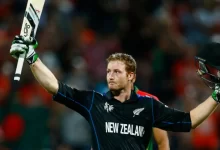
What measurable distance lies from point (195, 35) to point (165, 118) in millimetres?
5988

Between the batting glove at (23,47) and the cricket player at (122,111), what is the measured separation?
330mm

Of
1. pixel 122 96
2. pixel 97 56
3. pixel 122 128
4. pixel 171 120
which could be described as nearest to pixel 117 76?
pixel 122 96

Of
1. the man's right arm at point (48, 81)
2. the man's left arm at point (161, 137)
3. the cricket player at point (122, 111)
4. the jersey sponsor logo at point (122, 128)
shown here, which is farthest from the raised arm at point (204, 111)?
the man's right arm at point (48, 81)

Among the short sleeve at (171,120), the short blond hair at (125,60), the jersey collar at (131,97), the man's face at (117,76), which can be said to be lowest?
the short sleeve at (171,120)

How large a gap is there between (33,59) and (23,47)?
8.8 inches

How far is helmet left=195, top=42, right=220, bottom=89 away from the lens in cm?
696

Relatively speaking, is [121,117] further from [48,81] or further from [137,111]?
[48,81]

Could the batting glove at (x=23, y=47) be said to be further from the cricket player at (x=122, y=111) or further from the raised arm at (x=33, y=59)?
the cricket player at (x=122, y=111)

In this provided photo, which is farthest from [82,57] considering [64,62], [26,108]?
[26,108]

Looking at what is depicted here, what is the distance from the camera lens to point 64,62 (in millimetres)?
11594

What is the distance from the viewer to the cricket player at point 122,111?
6785 millimetres

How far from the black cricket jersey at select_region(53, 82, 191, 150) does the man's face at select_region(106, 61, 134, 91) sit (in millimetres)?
143

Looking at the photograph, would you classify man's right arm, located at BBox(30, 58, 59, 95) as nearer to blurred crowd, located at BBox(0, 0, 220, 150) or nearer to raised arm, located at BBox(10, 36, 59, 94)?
raised arm, located at BBox(10, 36, 59, 94)

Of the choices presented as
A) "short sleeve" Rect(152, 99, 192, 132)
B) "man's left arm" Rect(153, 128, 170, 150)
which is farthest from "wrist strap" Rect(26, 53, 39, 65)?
"man's left arm" Rect(153, 128, 170, 150)
